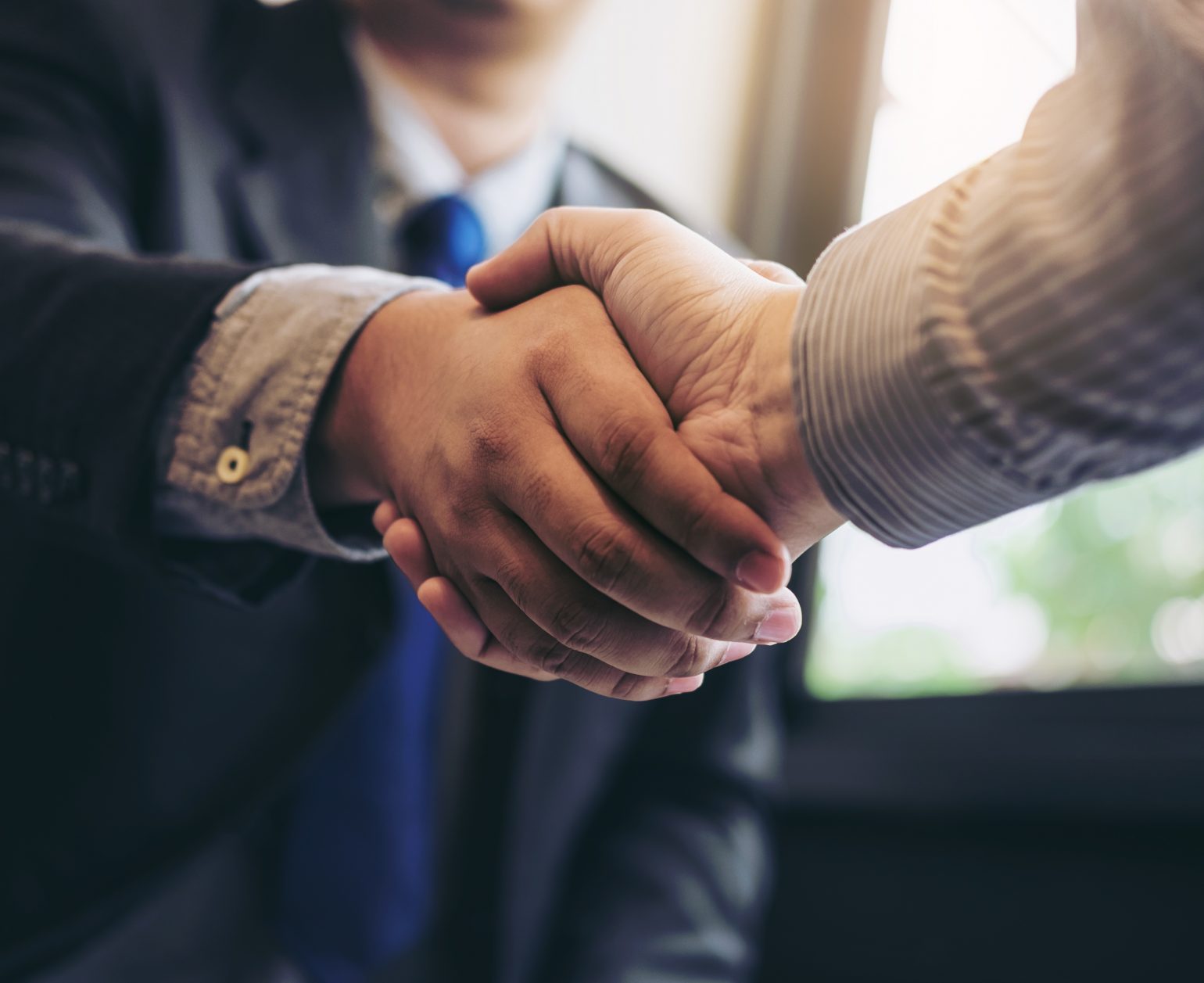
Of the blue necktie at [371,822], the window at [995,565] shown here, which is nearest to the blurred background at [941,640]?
the window at [995,565]

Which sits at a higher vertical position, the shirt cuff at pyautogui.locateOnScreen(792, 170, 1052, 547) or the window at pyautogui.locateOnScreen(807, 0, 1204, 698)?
the shirt cuff at pyautogui.locateOnScreen(792, 170, 1052, 547)

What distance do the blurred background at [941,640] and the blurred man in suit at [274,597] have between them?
0.25m

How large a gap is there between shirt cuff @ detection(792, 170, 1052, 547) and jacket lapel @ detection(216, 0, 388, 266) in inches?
25.9

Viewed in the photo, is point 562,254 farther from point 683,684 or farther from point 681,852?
point 681,852

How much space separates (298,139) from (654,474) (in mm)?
762

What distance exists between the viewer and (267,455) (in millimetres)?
511

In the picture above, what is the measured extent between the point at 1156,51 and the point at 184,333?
0.49 meters

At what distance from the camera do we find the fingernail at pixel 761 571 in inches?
14.9

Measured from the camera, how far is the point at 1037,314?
33 cm

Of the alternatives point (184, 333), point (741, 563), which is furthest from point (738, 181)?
point (741, 563)

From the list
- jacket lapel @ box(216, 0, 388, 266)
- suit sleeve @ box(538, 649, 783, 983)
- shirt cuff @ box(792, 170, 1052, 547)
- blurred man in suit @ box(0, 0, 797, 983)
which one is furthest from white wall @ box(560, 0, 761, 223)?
shirt cuff @ box(792, 170, 1052, 547)

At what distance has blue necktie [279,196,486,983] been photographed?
0.91 metres

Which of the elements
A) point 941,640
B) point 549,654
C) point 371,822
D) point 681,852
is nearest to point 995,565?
point 941,640

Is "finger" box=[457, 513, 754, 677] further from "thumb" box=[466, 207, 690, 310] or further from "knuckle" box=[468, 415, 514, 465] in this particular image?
"thumb" box=[466, 207, 690, 310]
